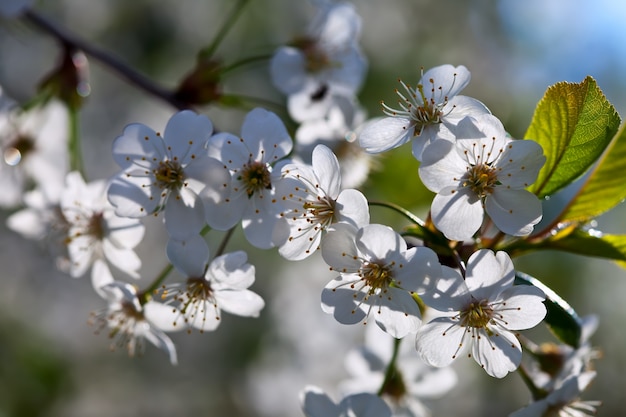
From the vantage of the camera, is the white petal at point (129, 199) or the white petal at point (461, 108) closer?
the white petal at point (461, 108)

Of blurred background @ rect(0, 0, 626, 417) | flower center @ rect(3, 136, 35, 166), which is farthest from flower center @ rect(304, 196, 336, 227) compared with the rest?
blurred background @ rect(0, 0, 626, 417)

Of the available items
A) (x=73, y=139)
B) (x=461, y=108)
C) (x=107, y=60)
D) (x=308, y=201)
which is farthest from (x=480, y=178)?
(x=73, y=139)

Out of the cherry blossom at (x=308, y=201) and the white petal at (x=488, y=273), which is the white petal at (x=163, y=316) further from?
the white petal at (x=488, y=273)

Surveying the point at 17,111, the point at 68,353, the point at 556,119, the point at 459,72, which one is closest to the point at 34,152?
the point at 17,111

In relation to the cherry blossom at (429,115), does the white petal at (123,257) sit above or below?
below

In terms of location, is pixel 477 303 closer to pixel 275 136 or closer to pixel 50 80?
pixel 275 136

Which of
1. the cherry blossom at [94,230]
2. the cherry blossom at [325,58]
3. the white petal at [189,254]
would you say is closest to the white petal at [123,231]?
the cherry blossom at [94,230]

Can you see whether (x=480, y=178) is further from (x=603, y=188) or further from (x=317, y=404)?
(x=317, y=404)

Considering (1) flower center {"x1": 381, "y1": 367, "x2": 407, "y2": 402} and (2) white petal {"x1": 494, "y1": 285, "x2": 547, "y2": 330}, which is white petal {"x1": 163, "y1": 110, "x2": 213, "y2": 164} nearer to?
(2) white petal {"x1": 494, "y1": 285, "x2": 547, "y2": 330}
